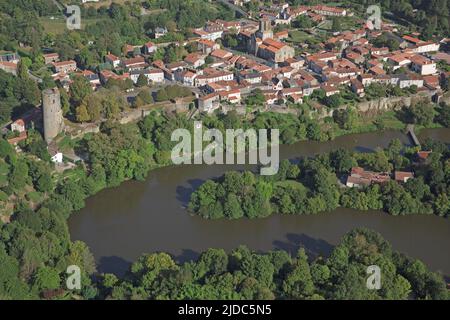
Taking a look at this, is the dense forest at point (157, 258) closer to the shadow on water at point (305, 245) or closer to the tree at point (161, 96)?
the shadow on water at point (305, 245)

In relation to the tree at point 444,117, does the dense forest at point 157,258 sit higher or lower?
higher

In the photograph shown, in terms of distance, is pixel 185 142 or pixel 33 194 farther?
pixel 185 142

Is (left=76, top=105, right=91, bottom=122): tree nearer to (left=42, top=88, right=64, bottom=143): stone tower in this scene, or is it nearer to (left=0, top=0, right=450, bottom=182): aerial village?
(left=42, top=88, right=64, bottom=143): stone tower

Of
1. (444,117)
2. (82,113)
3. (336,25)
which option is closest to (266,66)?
(336,25)

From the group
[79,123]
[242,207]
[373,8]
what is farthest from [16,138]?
[373,8]

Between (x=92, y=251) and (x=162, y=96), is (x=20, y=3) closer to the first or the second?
(x=162, y=96)

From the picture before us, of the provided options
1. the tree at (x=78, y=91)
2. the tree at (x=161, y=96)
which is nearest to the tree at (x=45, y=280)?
the tree at (x=78, y=91)
